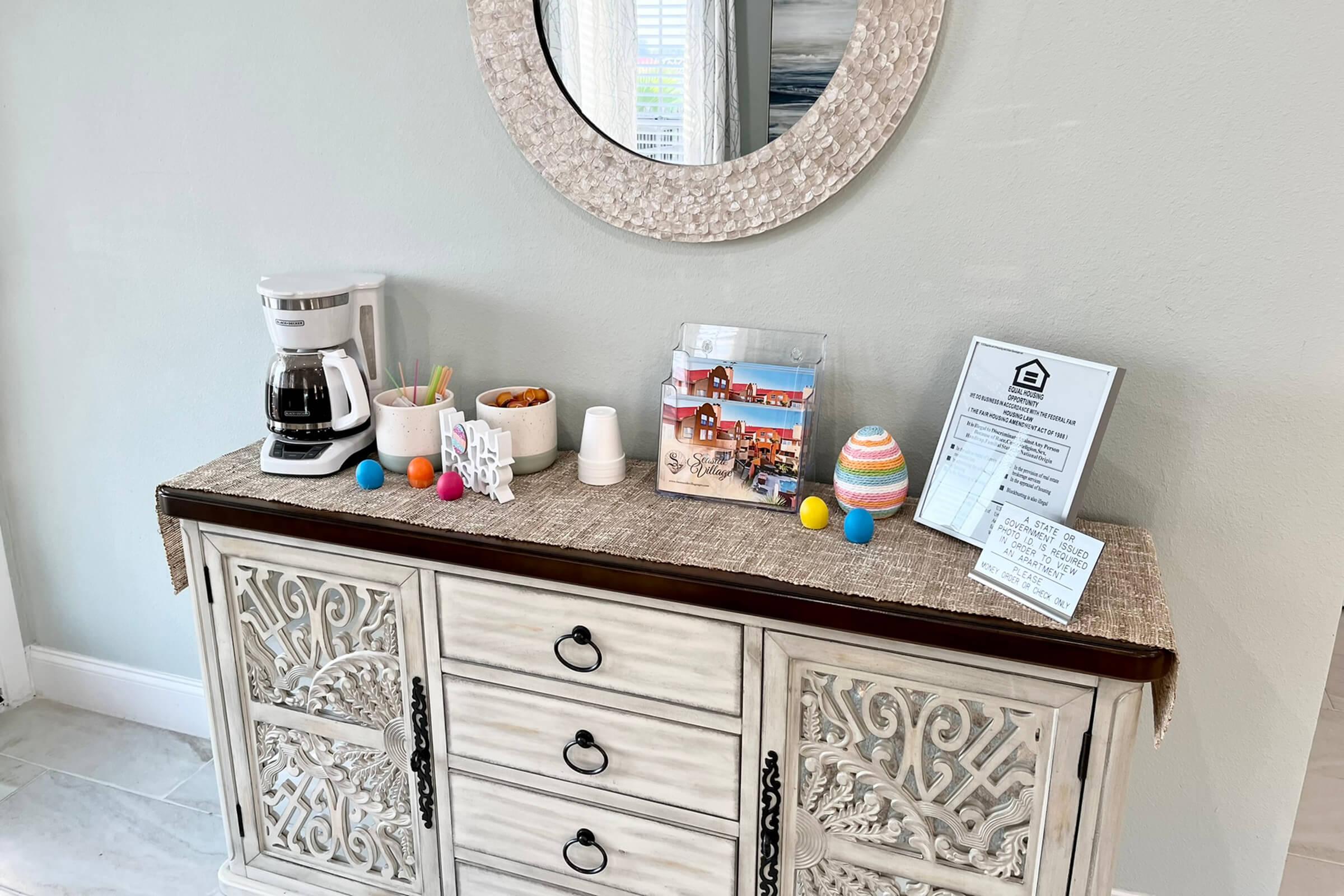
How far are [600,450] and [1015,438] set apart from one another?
2.02ft

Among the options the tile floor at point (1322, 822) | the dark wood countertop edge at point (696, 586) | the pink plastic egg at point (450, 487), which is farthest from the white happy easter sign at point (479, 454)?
the tile floor at point (1322, 822)

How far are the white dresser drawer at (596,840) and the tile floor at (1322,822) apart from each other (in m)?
1.01

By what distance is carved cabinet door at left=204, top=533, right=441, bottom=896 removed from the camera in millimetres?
1545

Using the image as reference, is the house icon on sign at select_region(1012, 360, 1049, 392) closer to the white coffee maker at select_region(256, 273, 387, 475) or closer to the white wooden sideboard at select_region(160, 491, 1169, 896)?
the white wooden sideboard at select_region(160, 491, 1169, 896)

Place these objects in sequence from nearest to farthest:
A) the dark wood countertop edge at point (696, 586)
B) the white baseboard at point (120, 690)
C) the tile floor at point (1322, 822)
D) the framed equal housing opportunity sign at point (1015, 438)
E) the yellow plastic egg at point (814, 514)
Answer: the dark wood countertop edge at point (696, 586)
the framed equal housing opportunity sign at point (1015, 438)
the yellow plastic egg at point (814, 514)
the tile floor at point (1322, 822)
the white baseboard at point (120, 690)

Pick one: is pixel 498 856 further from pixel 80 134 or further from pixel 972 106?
pixel 80 134

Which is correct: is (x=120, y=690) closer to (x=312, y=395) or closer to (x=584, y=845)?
(x=312, y=395)

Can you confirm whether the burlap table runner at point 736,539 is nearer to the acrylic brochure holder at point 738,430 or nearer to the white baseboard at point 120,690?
the acrylic brochure holder at point 738,430

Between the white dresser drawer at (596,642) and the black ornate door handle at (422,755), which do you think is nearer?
the white dresser drawer at (596,642)

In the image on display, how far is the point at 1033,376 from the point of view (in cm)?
136

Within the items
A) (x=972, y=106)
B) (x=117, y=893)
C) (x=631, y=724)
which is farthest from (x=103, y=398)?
(x=972, y=106)

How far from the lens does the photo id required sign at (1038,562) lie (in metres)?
1.18

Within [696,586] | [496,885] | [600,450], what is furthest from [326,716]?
[696,586]

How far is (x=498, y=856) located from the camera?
1.58 metres
